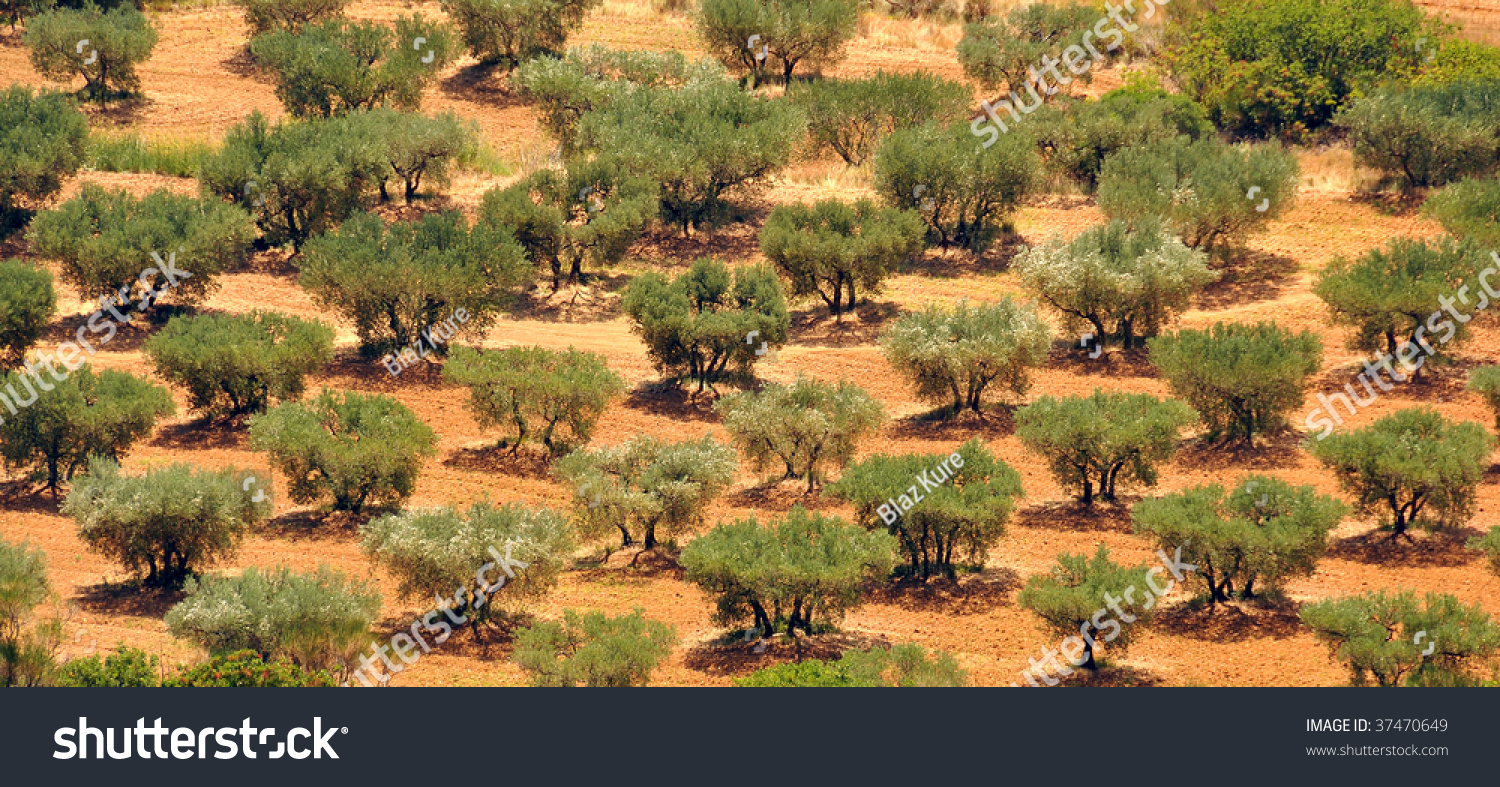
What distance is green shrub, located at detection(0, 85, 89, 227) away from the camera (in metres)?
57.0

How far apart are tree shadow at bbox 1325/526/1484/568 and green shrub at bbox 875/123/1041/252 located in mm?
21205

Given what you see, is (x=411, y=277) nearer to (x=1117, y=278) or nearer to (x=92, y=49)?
(x=1117, y=278)

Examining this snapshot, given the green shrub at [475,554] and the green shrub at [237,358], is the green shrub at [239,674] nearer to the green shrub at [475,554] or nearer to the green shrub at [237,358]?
the green shrub at [475,554]

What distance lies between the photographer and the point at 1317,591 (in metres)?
37.1

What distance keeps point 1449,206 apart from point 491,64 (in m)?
38.2

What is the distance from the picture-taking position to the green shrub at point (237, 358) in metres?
45.4

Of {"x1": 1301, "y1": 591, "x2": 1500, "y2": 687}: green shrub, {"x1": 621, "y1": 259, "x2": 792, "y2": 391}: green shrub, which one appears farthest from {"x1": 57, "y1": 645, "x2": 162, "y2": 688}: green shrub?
{"x1": 621, "y1": 259, "x2": 792, "y2": 391}: green shrub

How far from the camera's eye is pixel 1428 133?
59.0m

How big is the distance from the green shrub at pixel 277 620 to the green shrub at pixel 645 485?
695 cm

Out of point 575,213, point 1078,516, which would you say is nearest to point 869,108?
point 575,213

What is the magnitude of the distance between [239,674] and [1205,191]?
3557 centimetres

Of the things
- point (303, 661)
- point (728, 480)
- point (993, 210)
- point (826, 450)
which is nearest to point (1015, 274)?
point (993, 210)

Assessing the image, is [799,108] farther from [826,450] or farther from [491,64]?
[826,450]

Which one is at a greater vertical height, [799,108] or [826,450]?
[799,108]
